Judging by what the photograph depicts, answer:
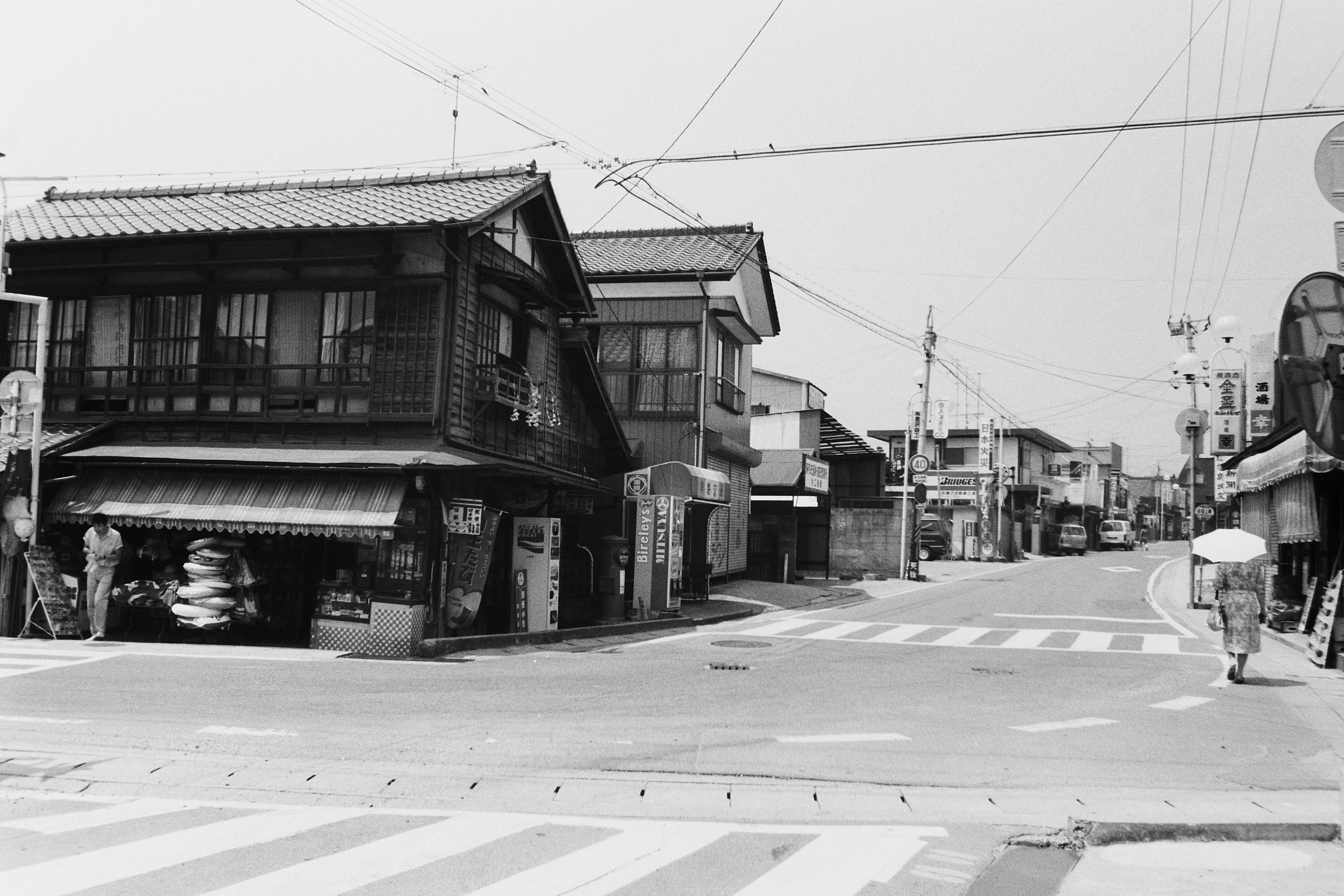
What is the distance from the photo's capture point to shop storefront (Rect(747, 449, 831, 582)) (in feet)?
107

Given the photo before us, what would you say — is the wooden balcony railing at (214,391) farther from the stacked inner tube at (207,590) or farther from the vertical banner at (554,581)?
the vertical banner at (554,581)

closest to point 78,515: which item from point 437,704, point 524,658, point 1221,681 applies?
point 524,658

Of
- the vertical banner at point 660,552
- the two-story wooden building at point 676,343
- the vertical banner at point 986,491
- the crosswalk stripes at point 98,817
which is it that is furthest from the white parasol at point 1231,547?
the vertical banner at point 986,491

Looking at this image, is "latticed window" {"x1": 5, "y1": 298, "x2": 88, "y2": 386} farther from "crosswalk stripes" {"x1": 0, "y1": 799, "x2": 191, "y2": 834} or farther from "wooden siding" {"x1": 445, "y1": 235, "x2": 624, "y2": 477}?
"crosswalk stripes" {"x1": 0, "y1": 799, "x2": 191, "y2": 834}

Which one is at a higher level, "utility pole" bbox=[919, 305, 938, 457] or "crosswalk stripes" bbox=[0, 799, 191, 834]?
"utility pole" bbox=[919, 305, 938, 457]

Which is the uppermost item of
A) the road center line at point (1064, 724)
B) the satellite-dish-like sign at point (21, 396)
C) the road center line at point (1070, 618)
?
the satellite-dish-like sign at point (21, 396)

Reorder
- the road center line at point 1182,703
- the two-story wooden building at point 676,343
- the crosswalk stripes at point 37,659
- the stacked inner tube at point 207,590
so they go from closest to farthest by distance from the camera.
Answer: the road center line at point 1182,703 → the crosswalk stripes at point 37,659 → the stacked inner tube at point 207,590 → the two-story wooden building at point 676,343

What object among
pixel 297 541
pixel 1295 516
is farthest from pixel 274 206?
pixel 1295 516

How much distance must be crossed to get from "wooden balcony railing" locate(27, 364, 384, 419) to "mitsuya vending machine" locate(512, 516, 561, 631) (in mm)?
3759

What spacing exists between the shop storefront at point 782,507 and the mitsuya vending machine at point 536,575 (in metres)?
14.3

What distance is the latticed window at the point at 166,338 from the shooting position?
56.1 ft

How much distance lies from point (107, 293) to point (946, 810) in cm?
1635

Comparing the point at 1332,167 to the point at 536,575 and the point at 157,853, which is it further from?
the point at 536,575

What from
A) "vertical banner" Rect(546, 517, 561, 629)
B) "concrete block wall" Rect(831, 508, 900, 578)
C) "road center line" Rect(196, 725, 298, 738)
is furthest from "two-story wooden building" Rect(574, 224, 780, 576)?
"road center line" Rect(196, 725, 298, 738)
